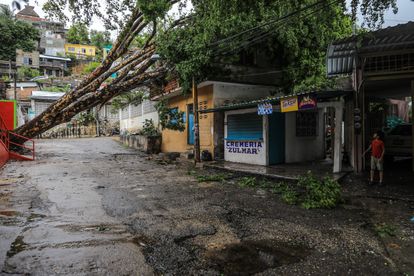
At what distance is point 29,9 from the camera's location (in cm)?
7412

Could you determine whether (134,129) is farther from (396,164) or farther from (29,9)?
(29,9)

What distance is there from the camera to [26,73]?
46.1 metres

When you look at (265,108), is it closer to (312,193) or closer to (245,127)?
(245,127)

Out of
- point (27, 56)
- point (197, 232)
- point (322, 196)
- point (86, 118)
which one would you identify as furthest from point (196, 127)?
point (27, 56)

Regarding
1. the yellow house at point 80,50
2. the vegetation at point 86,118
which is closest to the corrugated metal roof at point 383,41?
the vegetation at point 86,118

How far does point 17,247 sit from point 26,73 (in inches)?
1990

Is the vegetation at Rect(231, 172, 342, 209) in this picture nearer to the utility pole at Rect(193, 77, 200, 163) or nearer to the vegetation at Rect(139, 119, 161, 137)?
the utility pole at Rect(193, 77, 200, 163)

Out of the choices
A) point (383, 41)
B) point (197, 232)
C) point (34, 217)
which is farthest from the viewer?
point (383, 41)

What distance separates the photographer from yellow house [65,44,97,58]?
6271 cm

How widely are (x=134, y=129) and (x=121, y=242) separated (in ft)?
73.7

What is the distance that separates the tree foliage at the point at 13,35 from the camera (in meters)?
34.3

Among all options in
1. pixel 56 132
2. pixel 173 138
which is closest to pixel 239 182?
pixel 173 138

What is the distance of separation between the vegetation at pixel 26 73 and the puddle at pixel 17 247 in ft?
157

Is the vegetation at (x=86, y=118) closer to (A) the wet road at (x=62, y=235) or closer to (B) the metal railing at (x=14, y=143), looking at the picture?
(B) the metal railing at (x=14, y=143)
